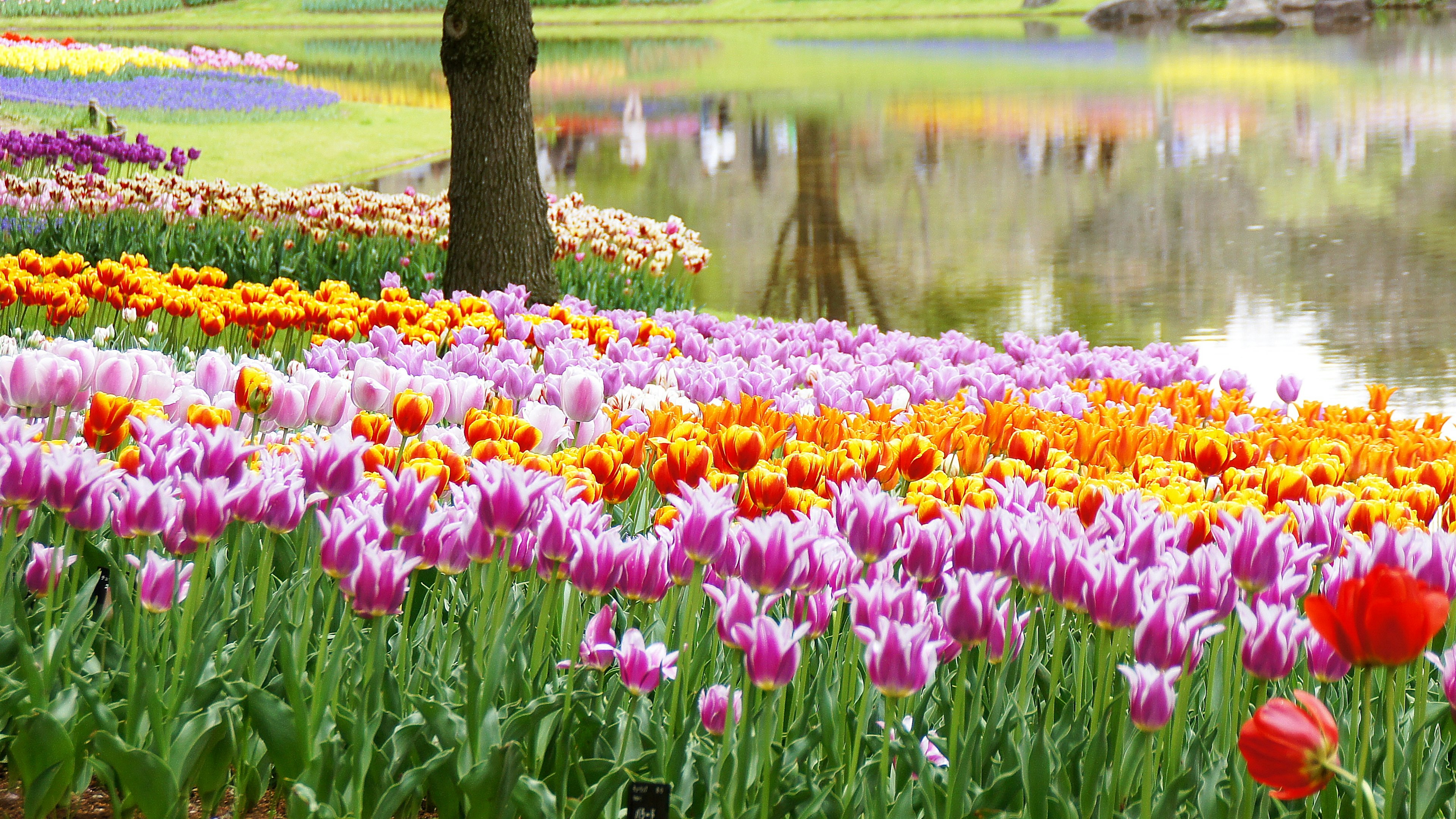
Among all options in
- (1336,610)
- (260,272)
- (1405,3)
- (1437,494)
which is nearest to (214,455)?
(1336,610)

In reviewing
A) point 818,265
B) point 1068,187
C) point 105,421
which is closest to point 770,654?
point 105,421

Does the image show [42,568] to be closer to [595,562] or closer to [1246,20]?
[595,562]

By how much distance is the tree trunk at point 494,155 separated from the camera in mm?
8469

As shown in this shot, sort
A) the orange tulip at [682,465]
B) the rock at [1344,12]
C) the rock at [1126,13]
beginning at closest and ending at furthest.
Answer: the orange tulip at [682,465] < the rock at [1344,12] < the rock at [1126,13]

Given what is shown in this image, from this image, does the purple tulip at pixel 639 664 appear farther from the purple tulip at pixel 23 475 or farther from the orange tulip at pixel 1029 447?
the orange tulip at pixel 1029 447

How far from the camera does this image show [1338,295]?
12.5 meters

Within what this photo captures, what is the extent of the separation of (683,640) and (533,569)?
1.64 feet

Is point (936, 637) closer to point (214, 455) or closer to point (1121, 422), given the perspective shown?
point (214, 455)

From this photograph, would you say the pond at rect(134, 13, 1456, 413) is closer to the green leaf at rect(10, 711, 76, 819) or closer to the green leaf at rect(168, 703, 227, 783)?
the green leaf at rect(168, 703, 227, 783)

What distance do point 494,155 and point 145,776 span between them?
7136 mm

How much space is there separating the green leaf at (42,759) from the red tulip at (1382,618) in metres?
1.89

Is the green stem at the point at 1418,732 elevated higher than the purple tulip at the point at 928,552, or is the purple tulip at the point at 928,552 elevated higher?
the purple tulip at the point at 928,552

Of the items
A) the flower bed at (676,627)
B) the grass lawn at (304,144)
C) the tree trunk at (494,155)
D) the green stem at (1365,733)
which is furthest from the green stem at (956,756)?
the grass lawn at (304,144)

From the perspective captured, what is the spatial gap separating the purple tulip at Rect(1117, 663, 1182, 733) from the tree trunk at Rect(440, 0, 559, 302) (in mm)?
7267
